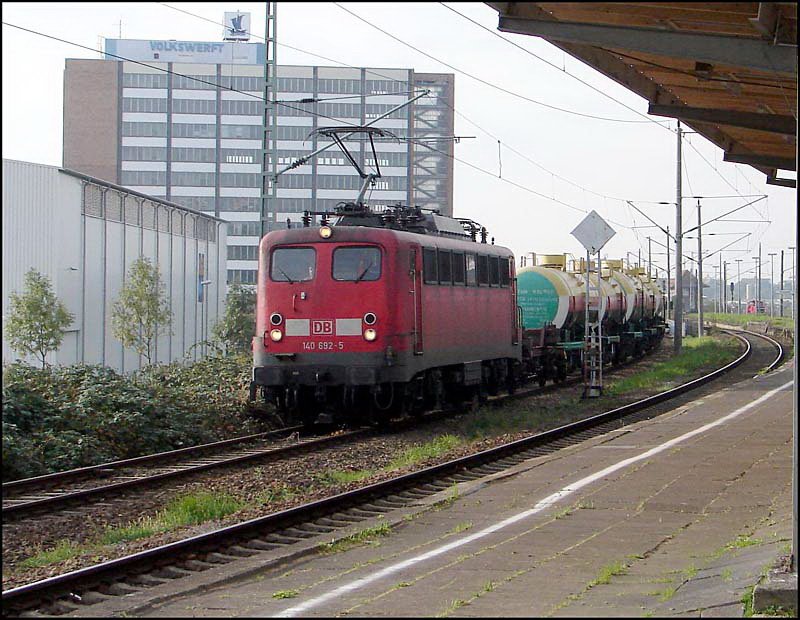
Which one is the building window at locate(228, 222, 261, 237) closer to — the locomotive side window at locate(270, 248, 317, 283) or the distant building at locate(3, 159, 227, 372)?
the distant building at locate(3, 159, 227, 372)

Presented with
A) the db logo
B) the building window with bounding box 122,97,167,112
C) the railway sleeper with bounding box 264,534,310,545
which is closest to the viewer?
the railway sleeper with bounding box 264,534,310,545

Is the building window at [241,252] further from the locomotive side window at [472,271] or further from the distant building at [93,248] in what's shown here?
the locomotive side window at [472,271]

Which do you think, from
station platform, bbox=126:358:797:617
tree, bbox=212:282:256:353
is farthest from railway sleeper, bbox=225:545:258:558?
tree, bbox=212:282:256:353

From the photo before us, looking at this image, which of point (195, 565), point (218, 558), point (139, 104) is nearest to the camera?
point (195, 565)

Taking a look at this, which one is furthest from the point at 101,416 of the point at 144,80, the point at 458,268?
the point at 144,80

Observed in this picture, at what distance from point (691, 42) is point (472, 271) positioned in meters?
12.9

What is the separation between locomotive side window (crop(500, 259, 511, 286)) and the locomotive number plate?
6.31 meters

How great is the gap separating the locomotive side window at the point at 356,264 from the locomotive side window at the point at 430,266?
1.14 metres

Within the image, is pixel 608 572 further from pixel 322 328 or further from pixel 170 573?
pixel 322 328

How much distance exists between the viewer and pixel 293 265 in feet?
62.4

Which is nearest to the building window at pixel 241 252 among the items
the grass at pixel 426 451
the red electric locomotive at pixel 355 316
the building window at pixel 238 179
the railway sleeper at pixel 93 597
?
the building window at pixel 238 179

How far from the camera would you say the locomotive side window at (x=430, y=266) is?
19.4 m

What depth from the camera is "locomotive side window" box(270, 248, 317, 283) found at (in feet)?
61.9

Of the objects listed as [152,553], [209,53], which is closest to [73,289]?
[152,553]
